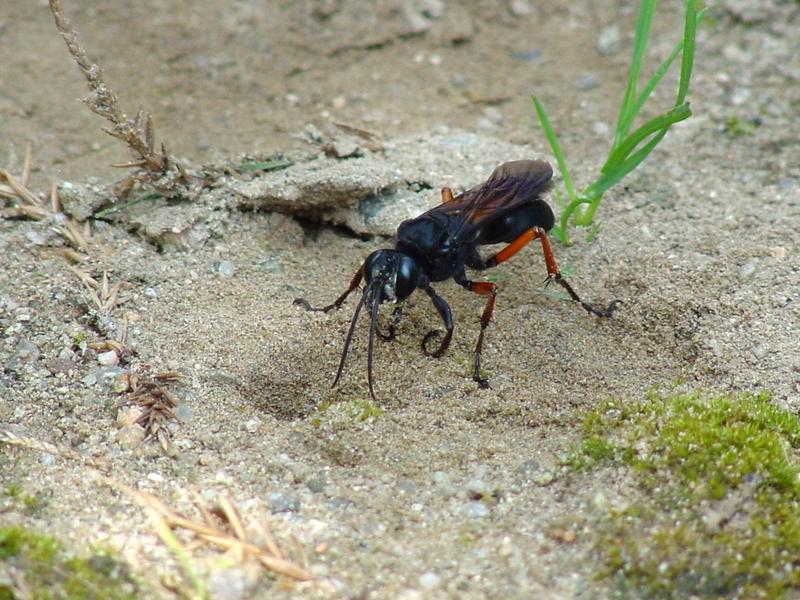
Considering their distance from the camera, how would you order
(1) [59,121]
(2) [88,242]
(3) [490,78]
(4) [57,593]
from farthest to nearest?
(3) [490,78] → (1) [59,121] → (2) [88,242] → (4) [57,593]

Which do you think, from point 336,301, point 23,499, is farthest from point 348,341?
point 23,499

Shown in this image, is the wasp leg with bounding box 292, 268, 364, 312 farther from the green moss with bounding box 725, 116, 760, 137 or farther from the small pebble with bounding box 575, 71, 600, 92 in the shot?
the green moss with bounding box 725, 116, 760, 137

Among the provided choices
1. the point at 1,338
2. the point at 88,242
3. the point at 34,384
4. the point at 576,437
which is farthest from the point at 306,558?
the point at 88,242

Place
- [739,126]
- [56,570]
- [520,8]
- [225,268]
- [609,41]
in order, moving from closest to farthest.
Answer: [56,570] < [225,268] < [739,126] < [609,41] < [520,8]

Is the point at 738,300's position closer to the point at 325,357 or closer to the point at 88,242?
the point at 325,357

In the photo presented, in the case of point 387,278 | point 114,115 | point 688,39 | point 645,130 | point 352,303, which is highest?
point 688,39

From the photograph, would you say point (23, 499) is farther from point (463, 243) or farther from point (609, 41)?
point (609, 41)
